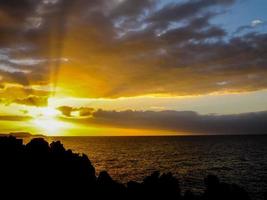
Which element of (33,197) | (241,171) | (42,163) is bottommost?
(241,171)

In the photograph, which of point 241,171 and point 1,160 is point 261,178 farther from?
point 1,160

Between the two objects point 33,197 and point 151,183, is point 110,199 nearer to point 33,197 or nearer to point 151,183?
point 151,183

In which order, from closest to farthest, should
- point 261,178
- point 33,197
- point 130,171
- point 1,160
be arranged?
point 33,197 < point 1,160 < point 261,178 < point 130,171

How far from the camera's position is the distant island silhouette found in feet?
121

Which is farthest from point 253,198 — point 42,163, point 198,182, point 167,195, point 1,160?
point 1,160

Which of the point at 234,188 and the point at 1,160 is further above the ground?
the point at 1,160

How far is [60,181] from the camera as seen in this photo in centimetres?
3884

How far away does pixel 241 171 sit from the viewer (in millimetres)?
103938

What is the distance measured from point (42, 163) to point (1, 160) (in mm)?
4294

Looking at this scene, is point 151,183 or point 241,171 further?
point 241,171

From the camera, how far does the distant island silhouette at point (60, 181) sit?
121 ft

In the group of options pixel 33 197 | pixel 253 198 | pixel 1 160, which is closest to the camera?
pixel 33 197

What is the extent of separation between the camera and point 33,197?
35531 mm

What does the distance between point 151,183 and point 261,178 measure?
180 feet
